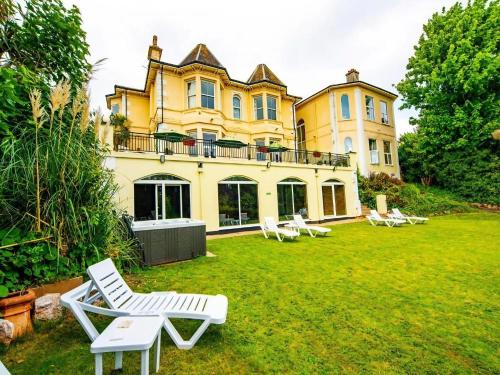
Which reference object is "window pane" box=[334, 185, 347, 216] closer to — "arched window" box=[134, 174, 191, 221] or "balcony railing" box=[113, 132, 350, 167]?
"balcony railing" box=[113, 132, 350, 167]

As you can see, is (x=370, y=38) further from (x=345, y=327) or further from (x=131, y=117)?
(x=131, y=117)

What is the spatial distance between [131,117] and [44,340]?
696 inches

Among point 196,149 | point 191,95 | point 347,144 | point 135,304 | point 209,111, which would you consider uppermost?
point 191,95

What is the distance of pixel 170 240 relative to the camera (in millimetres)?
6629

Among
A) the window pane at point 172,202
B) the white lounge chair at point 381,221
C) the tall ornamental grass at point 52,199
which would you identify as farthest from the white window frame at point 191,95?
the white lounge chair at point 381,221

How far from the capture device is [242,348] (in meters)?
2.70

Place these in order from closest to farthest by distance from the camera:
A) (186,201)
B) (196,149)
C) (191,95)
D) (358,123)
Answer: (186,201) → (196,149) → (191,95) → (358,123)

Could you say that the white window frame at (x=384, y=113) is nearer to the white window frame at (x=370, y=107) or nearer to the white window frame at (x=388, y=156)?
the white window frame at (x=370, y=107)

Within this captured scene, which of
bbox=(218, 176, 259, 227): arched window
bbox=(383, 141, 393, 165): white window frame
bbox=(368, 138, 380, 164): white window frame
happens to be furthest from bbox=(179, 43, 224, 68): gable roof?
bbox=(383, 141, 393, 165): white window frame

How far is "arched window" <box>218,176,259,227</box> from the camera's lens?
41.9 feet

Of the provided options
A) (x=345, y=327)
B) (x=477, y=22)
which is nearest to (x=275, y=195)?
(x=345, y=327)

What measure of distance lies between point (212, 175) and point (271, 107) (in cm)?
981

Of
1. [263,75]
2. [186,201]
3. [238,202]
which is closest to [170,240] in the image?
[186,201]

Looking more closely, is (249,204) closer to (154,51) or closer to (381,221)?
(381,221)
